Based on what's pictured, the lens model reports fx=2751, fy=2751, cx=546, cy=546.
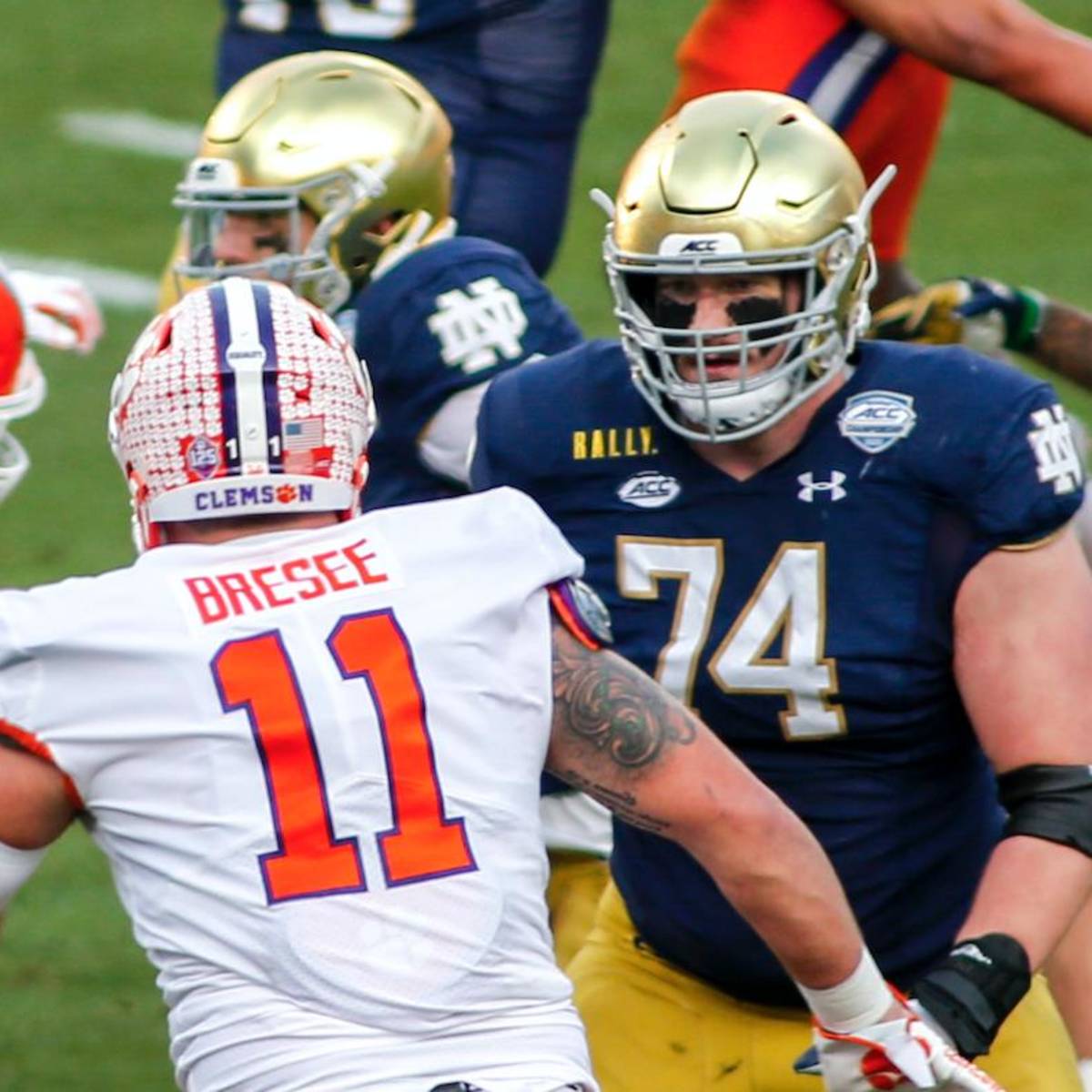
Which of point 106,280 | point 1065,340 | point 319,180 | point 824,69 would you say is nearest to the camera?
point 319,180

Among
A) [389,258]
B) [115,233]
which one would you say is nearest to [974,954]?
[389,258]

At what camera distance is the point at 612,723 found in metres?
2.95

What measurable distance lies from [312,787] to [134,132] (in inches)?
325

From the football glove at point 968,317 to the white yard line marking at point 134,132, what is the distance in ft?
19.5

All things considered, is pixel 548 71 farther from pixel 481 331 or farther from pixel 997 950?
pixel 997 950

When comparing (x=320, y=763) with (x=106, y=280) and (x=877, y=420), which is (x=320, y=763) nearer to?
(x=877, y=420)

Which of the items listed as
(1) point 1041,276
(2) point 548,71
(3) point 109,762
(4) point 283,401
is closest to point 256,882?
(3) point 109,762

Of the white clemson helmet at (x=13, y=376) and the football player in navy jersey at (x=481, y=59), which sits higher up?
the white clemson helmet at (x=13, y=376)

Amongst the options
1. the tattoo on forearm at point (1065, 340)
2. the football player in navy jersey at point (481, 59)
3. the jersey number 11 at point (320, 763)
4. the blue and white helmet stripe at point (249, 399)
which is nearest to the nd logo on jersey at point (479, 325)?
the tattoo on forearm at point (1065, 340)

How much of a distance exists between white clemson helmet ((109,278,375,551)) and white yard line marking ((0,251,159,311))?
594 centimetres

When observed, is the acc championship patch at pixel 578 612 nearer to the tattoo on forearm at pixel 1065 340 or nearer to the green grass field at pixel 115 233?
the green grass field at pixel 115 233

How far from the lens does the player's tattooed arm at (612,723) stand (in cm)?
295

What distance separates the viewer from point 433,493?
14.6 feet

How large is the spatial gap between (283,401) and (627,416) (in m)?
0.83
